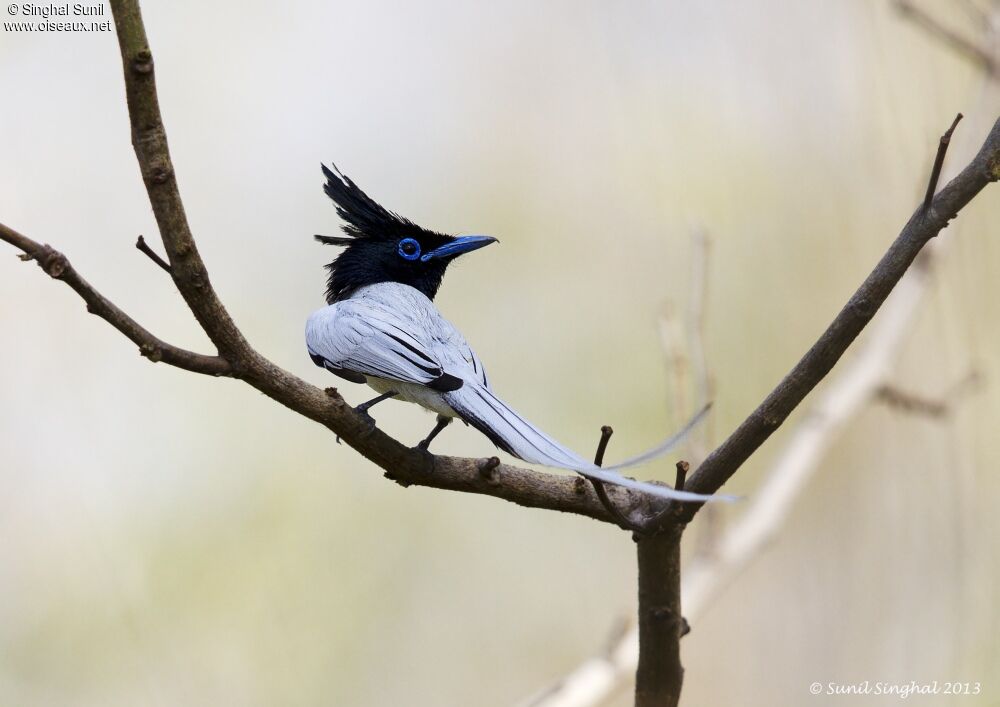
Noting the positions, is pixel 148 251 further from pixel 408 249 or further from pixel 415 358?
pixel 408 249

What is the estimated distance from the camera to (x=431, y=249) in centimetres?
296

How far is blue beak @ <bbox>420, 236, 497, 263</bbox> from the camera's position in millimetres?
2842

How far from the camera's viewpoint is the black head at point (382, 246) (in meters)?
2.96

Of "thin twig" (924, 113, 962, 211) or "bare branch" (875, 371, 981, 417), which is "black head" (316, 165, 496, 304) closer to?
"thin twig" (924, 113, 962, 211)

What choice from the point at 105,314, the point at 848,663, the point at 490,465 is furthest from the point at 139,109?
the point at 848,663

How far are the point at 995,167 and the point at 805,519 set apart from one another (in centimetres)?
414

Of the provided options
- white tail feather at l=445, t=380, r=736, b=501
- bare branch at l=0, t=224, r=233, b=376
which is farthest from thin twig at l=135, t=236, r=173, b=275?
white tail feather at l=445, t=380, r=736, b=501

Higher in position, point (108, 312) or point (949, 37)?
point (949, 37)

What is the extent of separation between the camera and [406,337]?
2.48 meters

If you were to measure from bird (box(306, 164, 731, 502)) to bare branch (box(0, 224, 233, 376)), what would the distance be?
415 millimetres

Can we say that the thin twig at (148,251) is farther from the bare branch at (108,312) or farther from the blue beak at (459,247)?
the blue beak at (459,247)

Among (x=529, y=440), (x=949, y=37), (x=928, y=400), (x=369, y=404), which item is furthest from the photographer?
(x=928, y=400)

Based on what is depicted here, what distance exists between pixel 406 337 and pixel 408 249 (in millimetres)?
555

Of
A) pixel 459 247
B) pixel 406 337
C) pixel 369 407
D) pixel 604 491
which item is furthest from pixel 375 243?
pixel 604 491
